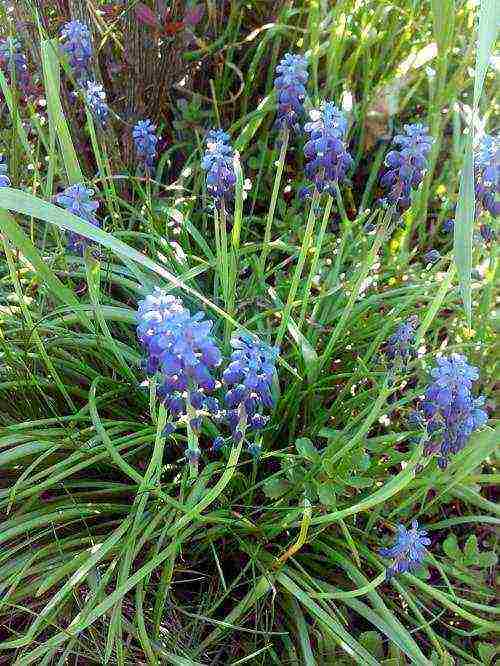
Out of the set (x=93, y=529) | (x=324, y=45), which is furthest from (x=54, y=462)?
(x=324, y=45)

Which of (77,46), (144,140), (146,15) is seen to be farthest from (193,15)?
(144,140)

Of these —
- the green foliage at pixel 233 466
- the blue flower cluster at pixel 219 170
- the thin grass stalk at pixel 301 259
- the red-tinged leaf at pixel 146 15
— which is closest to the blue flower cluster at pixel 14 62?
the green foliage at pixel 233 466

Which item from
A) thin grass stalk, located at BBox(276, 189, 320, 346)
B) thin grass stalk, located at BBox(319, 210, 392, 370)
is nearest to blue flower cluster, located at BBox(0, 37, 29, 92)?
thin grass stalk, located at BBox(276, 189, 320, 346)

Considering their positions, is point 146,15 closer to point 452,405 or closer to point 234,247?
point 234,247

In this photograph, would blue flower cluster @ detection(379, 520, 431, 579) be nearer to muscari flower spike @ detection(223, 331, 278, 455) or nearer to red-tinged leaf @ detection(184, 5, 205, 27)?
muscari flower spike @ detection(223, 331, 278, 455)

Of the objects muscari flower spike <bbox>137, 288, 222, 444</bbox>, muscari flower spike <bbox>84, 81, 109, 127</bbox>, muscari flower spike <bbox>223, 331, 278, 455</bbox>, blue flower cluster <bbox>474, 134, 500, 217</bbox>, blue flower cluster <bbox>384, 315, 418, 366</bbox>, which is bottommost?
blue flower cluster <bbox>384, 315, 418, 366</bbox>

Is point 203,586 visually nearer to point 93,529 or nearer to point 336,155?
point 93,529

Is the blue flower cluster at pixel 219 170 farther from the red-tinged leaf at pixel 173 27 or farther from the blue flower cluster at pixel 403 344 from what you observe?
the red-tinged leaf at pixel 173 27
